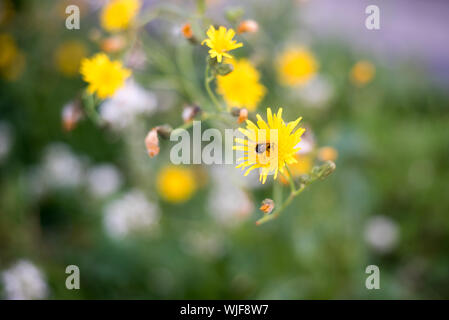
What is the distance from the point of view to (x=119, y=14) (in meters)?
1.15

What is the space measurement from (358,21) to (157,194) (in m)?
2.29

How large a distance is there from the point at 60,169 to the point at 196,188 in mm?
642

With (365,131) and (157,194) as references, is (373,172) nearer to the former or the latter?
(365,131)

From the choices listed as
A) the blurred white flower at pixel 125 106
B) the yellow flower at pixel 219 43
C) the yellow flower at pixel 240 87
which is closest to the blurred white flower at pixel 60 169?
the blurred white flower at pixel 125 106

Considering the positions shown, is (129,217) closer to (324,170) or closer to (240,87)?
(240,87)

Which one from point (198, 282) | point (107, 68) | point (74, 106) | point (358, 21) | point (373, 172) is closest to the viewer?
point (107, 68)

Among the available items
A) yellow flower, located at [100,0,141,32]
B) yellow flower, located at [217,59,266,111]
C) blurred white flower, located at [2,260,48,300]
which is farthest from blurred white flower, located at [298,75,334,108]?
blurred white flower, located at [2,260,48,300]

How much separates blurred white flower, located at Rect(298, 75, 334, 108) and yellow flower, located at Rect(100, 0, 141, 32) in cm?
112

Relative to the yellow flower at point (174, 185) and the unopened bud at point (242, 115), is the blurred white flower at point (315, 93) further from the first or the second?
the unopened bud at point (242, 115)

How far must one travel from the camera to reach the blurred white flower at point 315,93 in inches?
81.3

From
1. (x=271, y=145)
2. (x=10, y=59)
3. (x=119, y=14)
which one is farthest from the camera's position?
(x=10, y=59)

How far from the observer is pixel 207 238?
1.71 m

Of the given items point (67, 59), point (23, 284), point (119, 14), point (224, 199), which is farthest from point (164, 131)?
point (67, 59)

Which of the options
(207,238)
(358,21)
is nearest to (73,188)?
(207,238)
